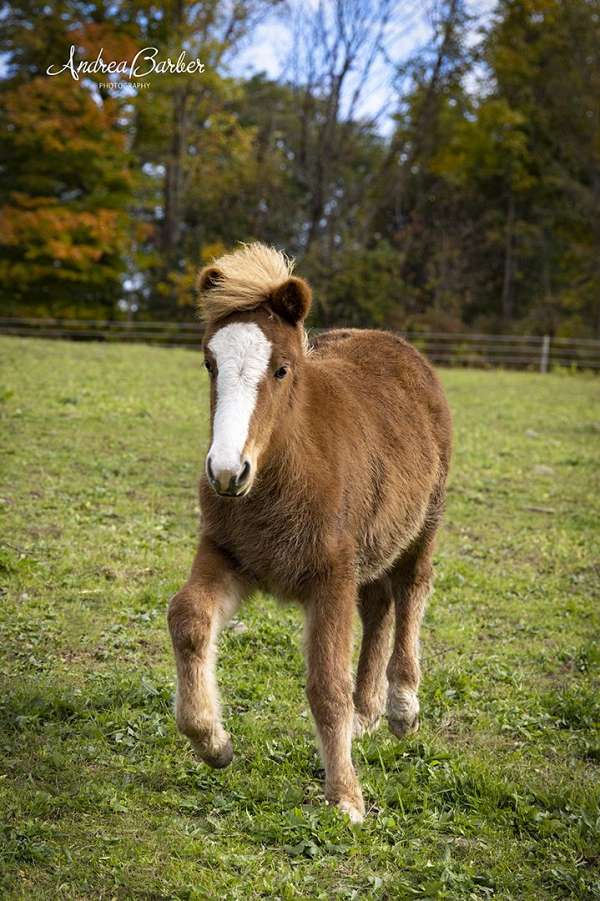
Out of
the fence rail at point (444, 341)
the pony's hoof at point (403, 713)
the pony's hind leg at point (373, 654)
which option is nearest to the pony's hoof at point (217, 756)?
the pony's hind leg at point (373, 654)

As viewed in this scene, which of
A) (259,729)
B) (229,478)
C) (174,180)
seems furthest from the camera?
(174,180)

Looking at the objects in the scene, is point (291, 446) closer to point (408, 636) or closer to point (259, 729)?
point (259, 729)

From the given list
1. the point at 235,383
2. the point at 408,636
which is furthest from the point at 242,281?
the point at 408,636

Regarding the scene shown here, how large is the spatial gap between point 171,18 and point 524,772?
27.9 meters

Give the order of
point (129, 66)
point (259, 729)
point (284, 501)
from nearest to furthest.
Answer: point (284, 501)
point (259, 729)
point (129, 66)

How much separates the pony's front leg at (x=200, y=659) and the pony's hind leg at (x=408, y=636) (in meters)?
1.27

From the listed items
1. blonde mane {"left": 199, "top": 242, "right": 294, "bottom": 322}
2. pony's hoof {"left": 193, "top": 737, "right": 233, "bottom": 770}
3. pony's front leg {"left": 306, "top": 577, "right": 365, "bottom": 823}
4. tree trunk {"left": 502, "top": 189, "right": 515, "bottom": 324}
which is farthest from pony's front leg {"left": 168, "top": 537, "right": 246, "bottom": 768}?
tree trunk {"left": 502, "top": 189, "right": 515, "bottom": 324}

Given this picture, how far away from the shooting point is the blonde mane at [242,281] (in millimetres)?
4023

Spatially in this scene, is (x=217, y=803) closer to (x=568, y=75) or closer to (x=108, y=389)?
(x=108, y=389)

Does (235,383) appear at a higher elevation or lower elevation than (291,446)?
higher

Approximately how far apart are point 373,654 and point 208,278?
2.35 metres

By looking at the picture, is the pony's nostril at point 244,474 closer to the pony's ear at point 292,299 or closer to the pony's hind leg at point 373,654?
the pony's ear at point 292,299

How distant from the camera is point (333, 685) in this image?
13.2 feet

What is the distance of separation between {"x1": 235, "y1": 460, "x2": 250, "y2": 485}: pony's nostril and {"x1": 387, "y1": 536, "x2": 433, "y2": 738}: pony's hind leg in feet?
6.59
